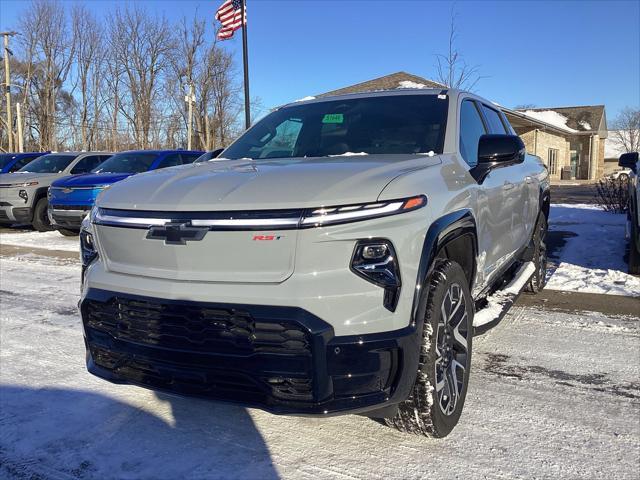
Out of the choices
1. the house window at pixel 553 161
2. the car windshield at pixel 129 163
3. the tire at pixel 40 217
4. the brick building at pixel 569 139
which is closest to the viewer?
the car windshield at pixel 129 163

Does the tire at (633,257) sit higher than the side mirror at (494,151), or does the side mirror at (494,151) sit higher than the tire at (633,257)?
the side mirror at (494,151)

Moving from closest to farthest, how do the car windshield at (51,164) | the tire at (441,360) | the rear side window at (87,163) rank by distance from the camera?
the tire at (441,360) → the rear side window at (87,163) → the car windshield at (51,164)

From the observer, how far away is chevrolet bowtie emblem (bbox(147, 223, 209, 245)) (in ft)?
Answer: 7.47

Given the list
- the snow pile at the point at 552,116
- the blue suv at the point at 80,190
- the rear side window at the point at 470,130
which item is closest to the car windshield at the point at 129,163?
the blue suv at the point at 80,190

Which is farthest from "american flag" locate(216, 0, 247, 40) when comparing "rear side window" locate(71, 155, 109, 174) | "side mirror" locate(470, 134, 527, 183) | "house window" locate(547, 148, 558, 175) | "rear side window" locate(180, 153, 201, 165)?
"house window" locate(547, 148, 558, 175)

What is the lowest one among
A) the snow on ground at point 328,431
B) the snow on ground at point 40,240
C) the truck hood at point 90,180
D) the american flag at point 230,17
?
the snow on ground at point 328,431

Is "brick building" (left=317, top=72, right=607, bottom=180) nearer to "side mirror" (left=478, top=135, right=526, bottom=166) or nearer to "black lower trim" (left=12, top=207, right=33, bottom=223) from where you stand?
"black lower trim" (left=12, top=207, right=33, bottom=223)

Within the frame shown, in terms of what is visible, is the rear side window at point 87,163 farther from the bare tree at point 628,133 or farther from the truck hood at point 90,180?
the bare tree at point 628,133

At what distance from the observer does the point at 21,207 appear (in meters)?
11.6

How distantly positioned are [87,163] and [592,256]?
10.8 metres

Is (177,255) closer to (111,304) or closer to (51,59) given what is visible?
(111,304)

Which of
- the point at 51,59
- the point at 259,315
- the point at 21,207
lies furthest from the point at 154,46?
the point at 259,315

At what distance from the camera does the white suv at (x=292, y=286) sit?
2.14 m

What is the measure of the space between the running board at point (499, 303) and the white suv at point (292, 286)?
352 mm
